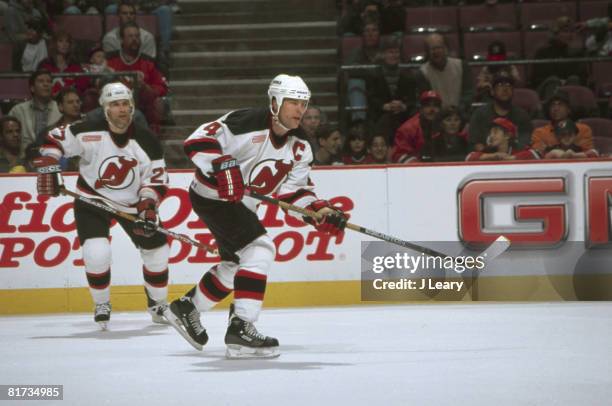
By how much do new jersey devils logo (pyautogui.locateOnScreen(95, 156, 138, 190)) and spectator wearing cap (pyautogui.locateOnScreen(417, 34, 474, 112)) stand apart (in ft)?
10.3

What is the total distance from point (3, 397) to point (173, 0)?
283 inches

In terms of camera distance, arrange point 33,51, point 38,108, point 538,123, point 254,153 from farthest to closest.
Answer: point 33,51, point 38,108, point 538,123, point 254,153

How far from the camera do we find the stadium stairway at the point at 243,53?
998 cm

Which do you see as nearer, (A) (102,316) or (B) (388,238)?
(B) (388,238)

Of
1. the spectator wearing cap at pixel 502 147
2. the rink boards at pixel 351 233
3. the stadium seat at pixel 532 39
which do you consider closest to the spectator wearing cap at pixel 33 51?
the rink boards at pixel 351 233

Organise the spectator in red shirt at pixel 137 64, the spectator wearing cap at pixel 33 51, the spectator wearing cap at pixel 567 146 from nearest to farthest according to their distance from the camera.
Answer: the spectator wearing cap at pixel 567 146 < the spectator in red shirt at pixel 137 64 < the spectator wearing cap at pixel 33 51

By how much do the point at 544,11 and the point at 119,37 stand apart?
12.7 feet

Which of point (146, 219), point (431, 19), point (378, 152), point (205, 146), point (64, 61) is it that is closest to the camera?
point (205, 146)

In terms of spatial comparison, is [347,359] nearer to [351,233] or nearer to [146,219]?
[146,219]

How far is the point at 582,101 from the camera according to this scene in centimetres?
909

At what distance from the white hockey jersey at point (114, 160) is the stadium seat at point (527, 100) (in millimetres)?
3551

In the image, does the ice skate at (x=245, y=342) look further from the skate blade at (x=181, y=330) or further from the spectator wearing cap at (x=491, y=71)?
the spectator wearing cap at (x=491, y=71)

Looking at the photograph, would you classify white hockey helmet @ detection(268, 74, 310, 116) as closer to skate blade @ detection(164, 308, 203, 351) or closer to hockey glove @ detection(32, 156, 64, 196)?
skate blade @ detection(164, 308, 203, 351)

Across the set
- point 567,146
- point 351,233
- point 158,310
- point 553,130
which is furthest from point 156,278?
point 553,130
